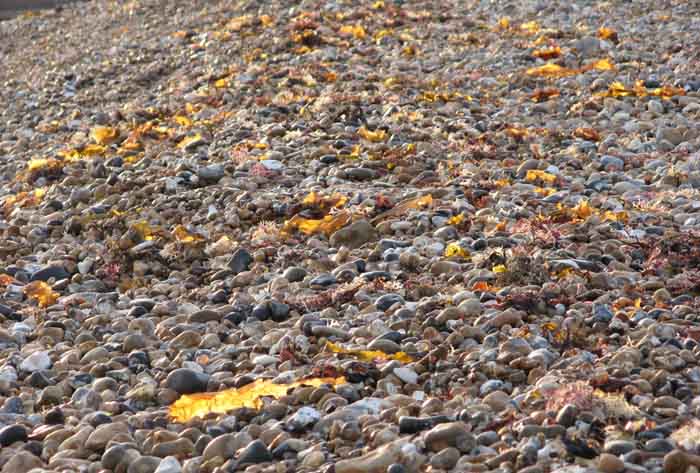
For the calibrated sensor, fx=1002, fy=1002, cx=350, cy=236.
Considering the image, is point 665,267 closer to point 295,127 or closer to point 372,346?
point 372,346

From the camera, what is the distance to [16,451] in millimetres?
4250

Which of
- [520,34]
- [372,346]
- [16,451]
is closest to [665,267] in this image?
[372,346]

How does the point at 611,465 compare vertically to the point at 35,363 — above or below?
below

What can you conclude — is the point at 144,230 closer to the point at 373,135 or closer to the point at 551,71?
the point at 373,135

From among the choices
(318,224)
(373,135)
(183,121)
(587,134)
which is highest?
(183,121)

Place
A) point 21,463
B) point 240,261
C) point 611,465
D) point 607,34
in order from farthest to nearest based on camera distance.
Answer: point 607,34, point 240,261, point 21,463, point 611,465

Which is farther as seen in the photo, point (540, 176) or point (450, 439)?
point (540, 176)

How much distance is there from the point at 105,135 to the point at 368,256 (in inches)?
175

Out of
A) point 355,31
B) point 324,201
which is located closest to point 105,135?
point 324,201

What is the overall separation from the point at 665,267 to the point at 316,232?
2.25 metres

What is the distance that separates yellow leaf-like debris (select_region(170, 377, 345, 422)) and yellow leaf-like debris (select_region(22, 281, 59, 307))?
1839 millimetres

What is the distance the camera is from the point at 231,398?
179 inches

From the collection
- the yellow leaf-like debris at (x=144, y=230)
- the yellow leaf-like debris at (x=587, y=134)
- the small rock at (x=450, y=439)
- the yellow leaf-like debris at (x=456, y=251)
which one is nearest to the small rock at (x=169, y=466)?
the small rock at (x=450, y=439)

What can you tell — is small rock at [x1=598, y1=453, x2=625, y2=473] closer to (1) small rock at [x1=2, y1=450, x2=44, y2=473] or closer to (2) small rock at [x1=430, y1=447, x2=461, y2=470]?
(2) small rock at [x1=430, y1=447, x2=461, y2=470]
